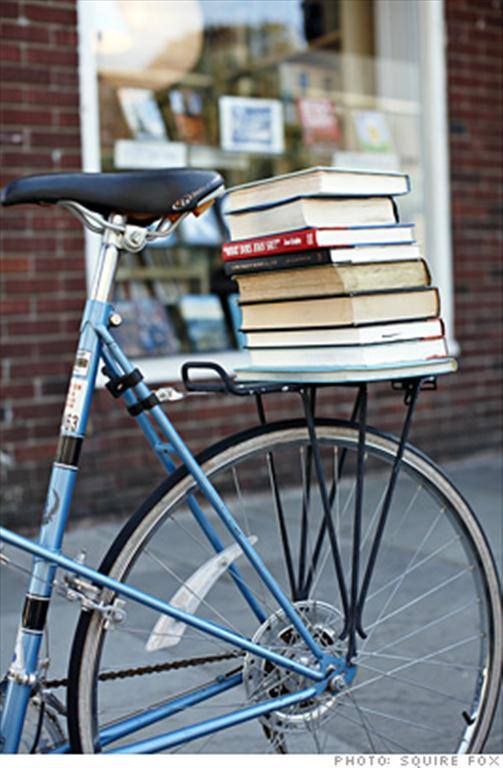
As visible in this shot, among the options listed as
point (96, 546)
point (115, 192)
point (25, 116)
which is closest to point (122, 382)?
point (115, 192)

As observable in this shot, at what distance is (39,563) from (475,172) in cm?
534

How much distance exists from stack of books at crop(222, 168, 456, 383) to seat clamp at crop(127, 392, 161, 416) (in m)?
0.34

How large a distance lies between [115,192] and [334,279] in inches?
20.9

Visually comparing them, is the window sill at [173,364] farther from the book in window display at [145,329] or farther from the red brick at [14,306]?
the red brick at [14,306]

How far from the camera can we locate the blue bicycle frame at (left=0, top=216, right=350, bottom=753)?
221 cm

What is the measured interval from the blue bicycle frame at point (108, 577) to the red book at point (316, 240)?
378 mm

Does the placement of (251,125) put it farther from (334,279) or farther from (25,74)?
(334,279)

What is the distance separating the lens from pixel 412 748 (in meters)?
3.04

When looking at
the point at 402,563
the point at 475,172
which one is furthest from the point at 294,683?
the point at 475,172

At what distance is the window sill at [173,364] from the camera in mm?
5742

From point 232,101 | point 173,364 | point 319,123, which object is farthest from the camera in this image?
point 319,123

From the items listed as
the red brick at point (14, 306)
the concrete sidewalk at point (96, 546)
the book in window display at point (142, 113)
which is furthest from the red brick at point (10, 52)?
the concrete sidewalk at point (96, 546)

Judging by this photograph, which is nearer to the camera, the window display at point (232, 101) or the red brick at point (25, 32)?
the red brick at point (25, 32)

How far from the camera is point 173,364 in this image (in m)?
5.88
